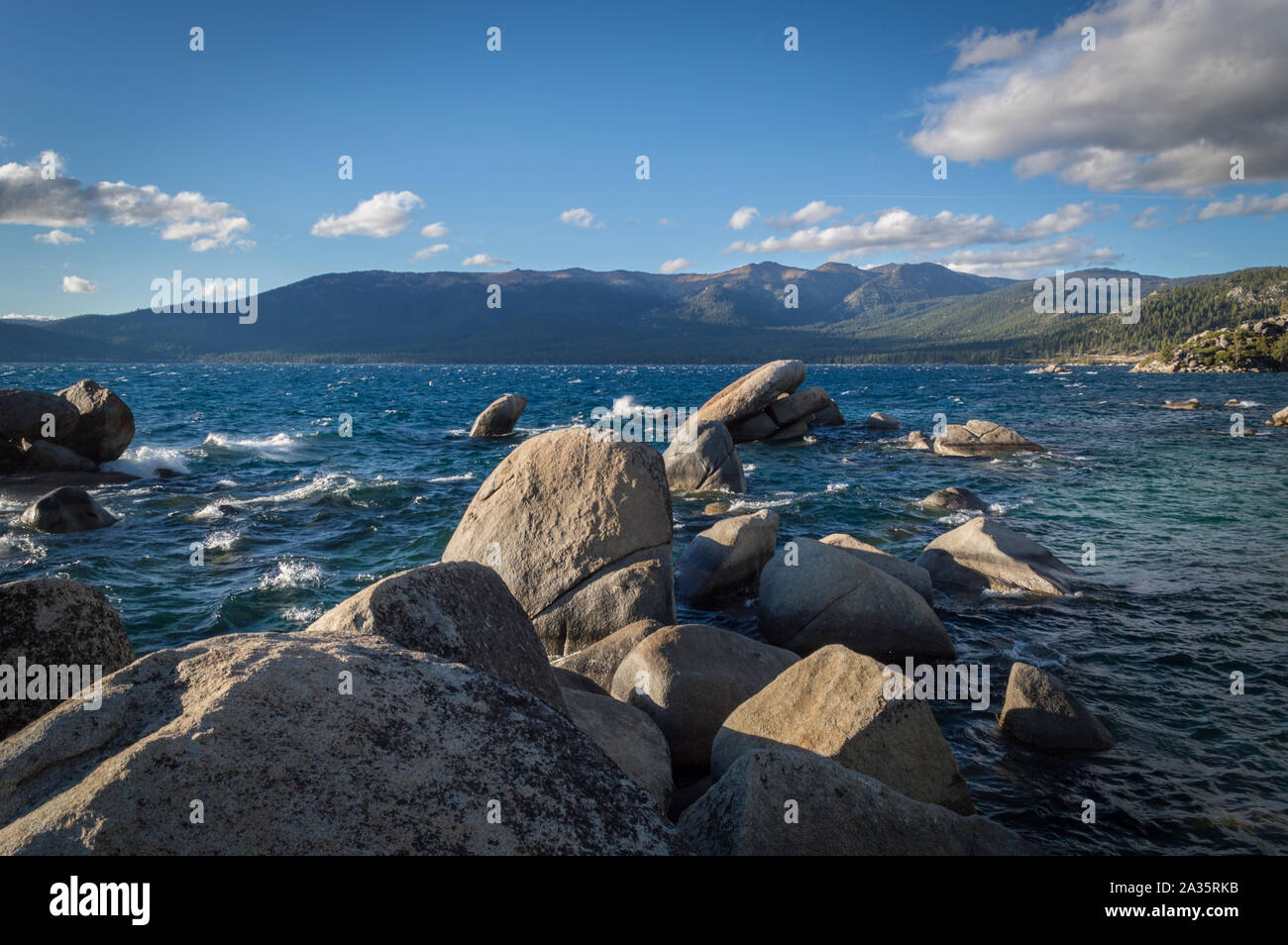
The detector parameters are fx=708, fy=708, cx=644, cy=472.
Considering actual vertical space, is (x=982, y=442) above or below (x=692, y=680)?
above

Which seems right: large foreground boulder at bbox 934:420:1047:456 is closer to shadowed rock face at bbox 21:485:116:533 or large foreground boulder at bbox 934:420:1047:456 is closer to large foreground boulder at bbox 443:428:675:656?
large foreground boulder at bbox 443:428:675:656

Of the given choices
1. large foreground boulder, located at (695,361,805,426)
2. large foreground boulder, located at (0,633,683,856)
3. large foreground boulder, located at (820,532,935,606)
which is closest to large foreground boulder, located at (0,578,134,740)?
large foreground boulder, located at (0,633,683,856)

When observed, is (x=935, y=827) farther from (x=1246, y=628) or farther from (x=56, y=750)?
(x=1246, y=628)

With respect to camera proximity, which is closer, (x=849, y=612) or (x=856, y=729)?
(x=856, y=729)

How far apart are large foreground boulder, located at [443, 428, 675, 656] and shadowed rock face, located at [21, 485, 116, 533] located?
36.5ft

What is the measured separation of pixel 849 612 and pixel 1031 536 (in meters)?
7.89

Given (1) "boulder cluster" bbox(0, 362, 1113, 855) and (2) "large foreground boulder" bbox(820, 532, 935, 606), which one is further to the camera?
(2) "large foreground boulder" bbox(820, 532, 935, 606)

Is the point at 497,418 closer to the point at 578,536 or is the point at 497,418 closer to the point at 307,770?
the point at 578,536

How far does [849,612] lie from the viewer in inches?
396

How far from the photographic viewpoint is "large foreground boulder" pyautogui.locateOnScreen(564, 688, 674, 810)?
5.71m

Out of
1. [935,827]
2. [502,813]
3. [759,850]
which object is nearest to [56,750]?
[502,813]

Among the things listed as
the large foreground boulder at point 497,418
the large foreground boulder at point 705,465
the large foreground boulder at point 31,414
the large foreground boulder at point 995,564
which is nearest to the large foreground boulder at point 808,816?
the large foreground boulder at point 995,564

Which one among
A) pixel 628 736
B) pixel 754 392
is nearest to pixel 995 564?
pixel 628 736
